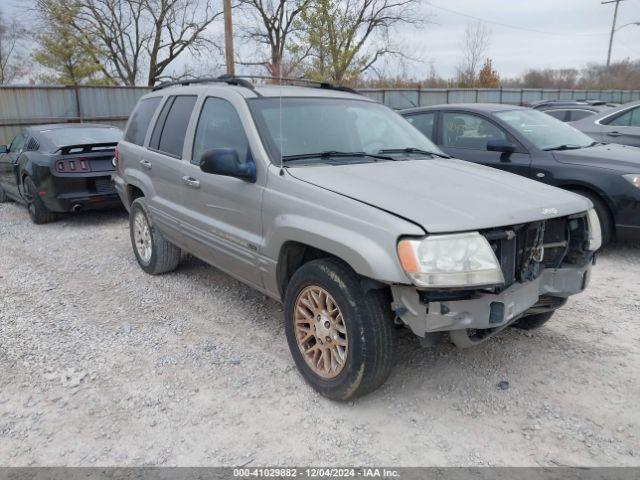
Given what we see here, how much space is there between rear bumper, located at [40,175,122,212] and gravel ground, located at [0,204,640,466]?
9.54 feet

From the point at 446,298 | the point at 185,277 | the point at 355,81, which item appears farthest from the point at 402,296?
the point at 355,81

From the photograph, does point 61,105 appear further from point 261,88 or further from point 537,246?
point 537,246

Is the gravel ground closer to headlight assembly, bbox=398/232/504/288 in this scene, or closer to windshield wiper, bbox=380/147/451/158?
headlight assembly, bbox=398/232/504/288

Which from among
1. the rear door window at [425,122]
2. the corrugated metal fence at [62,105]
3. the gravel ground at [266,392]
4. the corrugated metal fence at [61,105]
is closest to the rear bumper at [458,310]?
the gravel ground at [266,392]

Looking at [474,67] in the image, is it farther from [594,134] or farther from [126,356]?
[126,356]

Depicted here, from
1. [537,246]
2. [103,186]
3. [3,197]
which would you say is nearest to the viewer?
[537,246]

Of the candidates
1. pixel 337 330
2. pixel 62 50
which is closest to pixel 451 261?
pixel 337 330

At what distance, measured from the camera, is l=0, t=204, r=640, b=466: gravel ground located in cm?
272

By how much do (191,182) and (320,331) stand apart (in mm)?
1793

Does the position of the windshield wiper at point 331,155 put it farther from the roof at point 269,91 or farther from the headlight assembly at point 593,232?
the headlight assembly at point 593,232

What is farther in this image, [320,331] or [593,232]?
[593,232]

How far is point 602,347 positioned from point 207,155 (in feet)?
10.0

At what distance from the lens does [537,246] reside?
9.66ft

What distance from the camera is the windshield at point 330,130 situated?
3.63 metres
